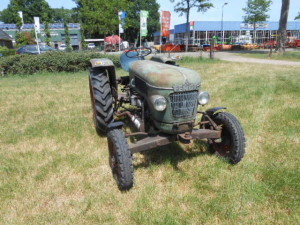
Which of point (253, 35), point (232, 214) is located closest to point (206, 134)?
point (232, 214)

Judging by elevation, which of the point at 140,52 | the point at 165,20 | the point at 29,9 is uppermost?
the point at 29,9

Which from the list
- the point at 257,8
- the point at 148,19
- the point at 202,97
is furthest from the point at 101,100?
the point at 148,19

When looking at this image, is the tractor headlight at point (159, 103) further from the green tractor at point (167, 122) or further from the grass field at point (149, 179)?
the grass field at point (149, 179)

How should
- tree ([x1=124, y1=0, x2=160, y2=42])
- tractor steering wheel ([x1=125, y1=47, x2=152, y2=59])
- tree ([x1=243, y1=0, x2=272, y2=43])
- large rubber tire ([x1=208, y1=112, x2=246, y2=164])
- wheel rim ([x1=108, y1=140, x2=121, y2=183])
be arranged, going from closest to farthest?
wheel rim ([x1=108, y1=140, x2=121, y2=183])
large rubber tire ([x1=208, y1=112, x2=246, y2=164])
tractor steering wheel ([x1=125, y1=47, x2=152, y2=59])
tree ([x1=243, y1=0, x2=272, y2=43])
tree ([x1=124, y1=0, x2=160, y2=42])

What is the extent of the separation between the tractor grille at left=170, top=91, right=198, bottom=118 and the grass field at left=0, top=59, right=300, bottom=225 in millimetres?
731

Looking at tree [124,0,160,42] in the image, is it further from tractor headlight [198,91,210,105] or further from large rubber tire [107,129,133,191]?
large rubber tire [107,129,133,191]

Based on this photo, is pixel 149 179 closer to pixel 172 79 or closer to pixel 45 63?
Answer: pixel 172 79

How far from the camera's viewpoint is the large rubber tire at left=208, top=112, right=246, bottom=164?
2.87 m

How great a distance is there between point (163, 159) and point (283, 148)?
1.69 meters

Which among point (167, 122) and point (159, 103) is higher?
point (159, 103)

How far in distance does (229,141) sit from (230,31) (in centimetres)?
4140

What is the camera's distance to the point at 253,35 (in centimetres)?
4081

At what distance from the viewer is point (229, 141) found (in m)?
3.15

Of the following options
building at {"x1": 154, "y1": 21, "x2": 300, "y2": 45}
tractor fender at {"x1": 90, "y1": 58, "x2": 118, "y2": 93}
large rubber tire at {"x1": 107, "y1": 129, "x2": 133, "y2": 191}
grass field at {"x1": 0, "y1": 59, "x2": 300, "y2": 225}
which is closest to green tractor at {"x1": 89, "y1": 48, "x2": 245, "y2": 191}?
large rubber tire at {"x1": 107, "y1": 129, "x2": 133, "y2": 191}
